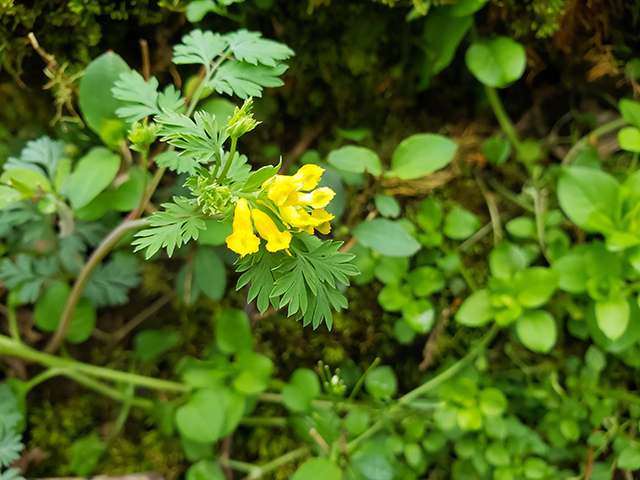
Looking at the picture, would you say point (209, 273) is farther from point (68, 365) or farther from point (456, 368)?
point (456, 368)

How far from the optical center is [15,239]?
52.8 inches

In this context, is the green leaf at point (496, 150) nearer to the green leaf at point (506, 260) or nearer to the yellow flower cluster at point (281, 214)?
the green leaf at point (506, 260)

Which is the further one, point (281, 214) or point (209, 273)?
point (209, 273)

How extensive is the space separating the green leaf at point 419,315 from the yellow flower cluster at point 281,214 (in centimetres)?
67

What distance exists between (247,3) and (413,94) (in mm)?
654

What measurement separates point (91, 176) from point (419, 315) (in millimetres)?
983

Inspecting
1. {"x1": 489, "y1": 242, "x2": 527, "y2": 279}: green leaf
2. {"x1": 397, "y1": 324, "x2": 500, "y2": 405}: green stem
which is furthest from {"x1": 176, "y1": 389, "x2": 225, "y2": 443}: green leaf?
{"x1": 489, "y1": 242, "x2": 527, "y2": 279}: green leaf

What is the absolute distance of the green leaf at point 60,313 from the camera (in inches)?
51.5

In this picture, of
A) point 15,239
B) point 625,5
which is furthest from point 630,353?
point 15,239

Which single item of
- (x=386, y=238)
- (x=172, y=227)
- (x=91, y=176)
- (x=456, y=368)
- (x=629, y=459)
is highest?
(x=172, y=227)

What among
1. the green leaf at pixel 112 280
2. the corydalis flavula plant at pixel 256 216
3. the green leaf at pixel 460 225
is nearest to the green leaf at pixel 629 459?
the green leaf at pixel 460 225

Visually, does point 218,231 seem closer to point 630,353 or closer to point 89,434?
point 89,434

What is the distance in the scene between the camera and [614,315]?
3.71 feet

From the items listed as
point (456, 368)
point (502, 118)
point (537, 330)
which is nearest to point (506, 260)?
point (537, 330)
